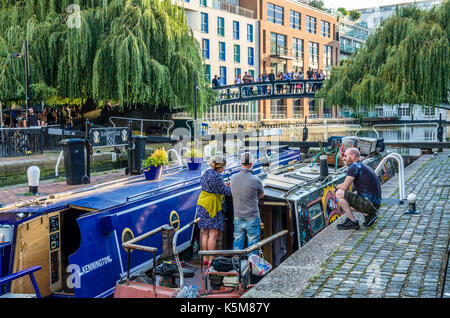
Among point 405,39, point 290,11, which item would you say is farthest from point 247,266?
point 290,11

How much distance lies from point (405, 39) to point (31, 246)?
1472cm

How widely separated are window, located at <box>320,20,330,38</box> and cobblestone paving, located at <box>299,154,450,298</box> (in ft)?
169

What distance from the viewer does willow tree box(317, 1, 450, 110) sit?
15.5 meters

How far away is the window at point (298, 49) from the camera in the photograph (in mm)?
51438

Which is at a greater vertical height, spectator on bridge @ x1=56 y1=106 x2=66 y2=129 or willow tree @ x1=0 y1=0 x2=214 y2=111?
willow tree @ x1=0 y1=0 x2=214 y2=111

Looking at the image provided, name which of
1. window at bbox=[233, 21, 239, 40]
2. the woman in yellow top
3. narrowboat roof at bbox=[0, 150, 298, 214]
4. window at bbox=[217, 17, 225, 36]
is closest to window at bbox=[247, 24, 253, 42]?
window at bbox=[233, 21, 239, 40]

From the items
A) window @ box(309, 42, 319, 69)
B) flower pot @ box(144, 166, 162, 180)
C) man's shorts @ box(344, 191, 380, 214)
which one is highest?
window @ box(309, 42, 319, 69)

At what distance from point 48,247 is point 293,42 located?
1915 inches

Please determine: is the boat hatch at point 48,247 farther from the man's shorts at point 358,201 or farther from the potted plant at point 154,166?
the man's shorts at point 358,201

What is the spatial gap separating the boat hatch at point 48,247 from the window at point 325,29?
54.6 meters

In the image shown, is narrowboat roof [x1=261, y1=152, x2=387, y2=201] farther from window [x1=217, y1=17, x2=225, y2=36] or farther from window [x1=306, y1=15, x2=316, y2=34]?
window [x1=306, y1=15, x2=316, y2=34]

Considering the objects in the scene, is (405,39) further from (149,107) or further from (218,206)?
(218,206)

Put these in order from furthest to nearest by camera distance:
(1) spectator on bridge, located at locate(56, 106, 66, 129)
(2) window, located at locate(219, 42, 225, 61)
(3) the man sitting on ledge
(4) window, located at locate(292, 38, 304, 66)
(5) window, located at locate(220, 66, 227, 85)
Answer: (4) window, located at locate(292, 38, 304, 66), (5) window, located at locate(220, 66, 227, 85), (2) window, located at locate(219, 42, 225, 61), (1) spectator on bridge, located at locate(56, 106, 66, 129), (3) the man sitting on ledge

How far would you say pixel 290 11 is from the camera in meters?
50.9
